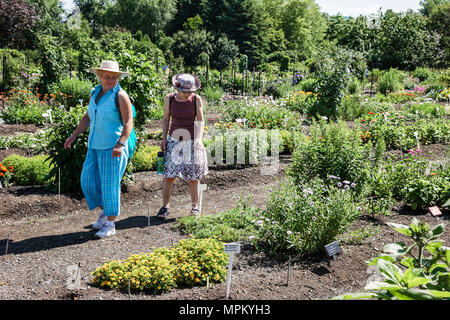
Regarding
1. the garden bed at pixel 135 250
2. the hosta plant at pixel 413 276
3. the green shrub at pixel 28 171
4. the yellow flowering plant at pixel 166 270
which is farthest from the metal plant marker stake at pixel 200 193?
the hosta plant at pixel 413 276

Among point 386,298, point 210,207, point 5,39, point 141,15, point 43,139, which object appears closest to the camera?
point 386,298

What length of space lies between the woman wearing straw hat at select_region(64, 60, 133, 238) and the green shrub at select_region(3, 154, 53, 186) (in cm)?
184

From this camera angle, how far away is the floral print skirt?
4746 mm

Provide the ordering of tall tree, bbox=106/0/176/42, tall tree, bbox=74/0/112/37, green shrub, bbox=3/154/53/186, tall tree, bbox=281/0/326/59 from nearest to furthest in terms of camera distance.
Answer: green shrub, bbox=3/154/53/186 < tall tree, bbox=281/0/326/59 < tall tree, bbox=106/0/176/42 < tall tree, bbox=74/0/112/37

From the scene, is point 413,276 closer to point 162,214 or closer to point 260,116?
point 162,214

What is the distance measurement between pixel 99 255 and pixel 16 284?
0.72 meters

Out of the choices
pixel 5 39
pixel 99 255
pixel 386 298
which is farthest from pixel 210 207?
pixel 5 39

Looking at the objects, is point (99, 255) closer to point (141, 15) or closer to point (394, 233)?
point (394, 233)

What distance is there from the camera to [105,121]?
4.19m

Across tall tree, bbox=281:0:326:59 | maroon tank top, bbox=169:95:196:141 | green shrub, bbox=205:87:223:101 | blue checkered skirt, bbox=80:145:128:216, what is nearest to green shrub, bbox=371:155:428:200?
maroon tank top, bbox=169:95:196:141

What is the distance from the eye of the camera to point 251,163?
22.6 ft

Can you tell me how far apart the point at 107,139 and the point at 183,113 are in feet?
2.86

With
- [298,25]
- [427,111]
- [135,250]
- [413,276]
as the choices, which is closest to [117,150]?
[135,250]

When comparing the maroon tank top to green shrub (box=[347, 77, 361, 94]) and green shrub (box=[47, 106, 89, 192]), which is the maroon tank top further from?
green shrub (box=[347, 77, 361, 94])
